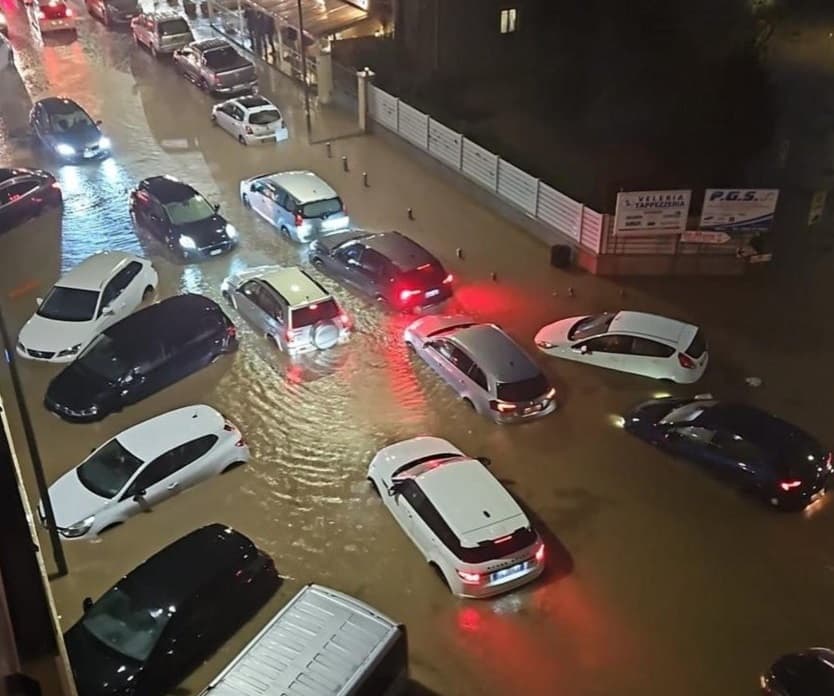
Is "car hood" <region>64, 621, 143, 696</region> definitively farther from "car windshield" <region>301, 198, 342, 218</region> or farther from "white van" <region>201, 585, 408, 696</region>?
"car windshield" <region>301, 198, 342, 218</region>

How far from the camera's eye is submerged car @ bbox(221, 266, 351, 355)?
16.5 meters

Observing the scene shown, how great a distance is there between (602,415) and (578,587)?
12.2 feet

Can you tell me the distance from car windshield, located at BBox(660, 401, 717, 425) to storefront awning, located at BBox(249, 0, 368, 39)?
689 inches

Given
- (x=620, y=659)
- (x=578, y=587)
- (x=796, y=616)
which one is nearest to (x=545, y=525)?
(x=578, y=587)

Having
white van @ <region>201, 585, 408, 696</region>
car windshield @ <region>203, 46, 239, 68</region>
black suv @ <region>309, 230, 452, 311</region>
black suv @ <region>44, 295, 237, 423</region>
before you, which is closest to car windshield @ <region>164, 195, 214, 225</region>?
black suv @ <region>309, 230, 452, 311</region>

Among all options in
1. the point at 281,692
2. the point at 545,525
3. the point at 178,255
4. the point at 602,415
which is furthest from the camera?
the point at 178,255

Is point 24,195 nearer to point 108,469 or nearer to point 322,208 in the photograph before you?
point 322,208

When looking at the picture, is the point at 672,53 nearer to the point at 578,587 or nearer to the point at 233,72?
the point at 578,587

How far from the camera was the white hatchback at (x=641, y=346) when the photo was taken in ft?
51.2

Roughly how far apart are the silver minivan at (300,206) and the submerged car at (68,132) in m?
5.89

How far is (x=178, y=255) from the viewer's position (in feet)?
64.2

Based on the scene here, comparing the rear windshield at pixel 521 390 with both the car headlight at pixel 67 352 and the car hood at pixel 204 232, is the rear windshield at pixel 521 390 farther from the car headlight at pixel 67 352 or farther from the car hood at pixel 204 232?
the car hood at pixel 204 232

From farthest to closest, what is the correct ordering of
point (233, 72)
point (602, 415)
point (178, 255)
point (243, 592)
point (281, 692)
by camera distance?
point (233, 72)
point (178, 255)
point (602, 415)
point (243, 592)
point (281, 692)

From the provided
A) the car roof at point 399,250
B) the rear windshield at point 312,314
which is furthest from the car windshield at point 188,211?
the rear windshield at point 312,314
